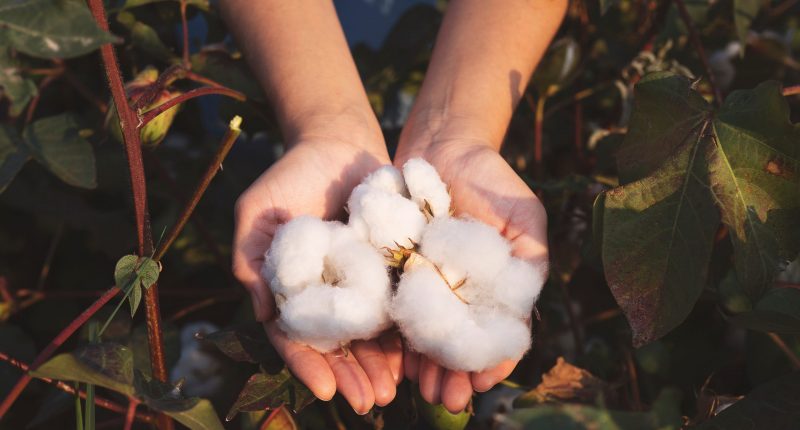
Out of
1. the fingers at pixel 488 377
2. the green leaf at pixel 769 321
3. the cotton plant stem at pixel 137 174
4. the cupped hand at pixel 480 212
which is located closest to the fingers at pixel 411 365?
the cupped hand at pixel 480 212

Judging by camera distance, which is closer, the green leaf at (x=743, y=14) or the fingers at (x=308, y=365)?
the fingers at (x=308, y=365)

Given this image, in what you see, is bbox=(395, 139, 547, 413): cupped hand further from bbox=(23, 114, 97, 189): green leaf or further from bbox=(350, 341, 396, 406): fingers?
bbox=(23, 114, 97, 189): green leaf

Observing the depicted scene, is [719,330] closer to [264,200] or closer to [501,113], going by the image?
[501,113]

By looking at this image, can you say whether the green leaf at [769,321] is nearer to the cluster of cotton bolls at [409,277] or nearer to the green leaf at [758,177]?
the green leaf at [758,177]

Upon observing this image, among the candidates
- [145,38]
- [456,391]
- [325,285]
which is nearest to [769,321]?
[456,391]

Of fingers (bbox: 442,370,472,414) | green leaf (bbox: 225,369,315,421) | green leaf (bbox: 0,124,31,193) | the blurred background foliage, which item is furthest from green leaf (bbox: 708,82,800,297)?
green leaf (bbox: 0,124,31,193)

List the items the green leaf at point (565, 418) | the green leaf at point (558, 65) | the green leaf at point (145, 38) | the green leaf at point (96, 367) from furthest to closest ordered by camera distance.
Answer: the green leaf at point (558, 65)
the green leaf at point (145, 38)
the green leaf at point (96, 367)
the green leaf at point (565, 418)
